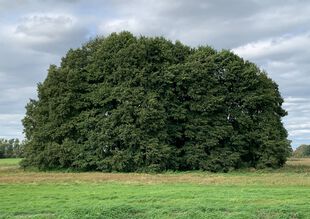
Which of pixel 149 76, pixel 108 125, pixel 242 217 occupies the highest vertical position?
pixel 149 76

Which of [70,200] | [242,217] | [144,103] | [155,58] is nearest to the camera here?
[242,217]

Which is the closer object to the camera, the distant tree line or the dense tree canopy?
the dense tree canopy

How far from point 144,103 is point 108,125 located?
458cm

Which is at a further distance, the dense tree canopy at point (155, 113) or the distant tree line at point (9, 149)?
the distant tree line at point (9, 149)

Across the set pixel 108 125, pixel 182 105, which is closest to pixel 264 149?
pixel 182 105

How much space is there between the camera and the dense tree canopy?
4778cm

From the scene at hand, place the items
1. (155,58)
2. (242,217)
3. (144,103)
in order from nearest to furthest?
(242,217) → (144,103) → (155,58)

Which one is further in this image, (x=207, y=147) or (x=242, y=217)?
(x=207, y=147)

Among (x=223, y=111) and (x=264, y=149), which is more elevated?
(x=223, y=111)

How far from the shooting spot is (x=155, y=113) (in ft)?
154

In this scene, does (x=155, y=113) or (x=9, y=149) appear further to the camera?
(x=9, y=149)

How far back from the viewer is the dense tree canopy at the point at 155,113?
157 feet

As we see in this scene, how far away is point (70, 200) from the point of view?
18.9 meters

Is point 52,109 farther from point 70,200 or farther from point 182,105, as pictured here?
point 70,200
